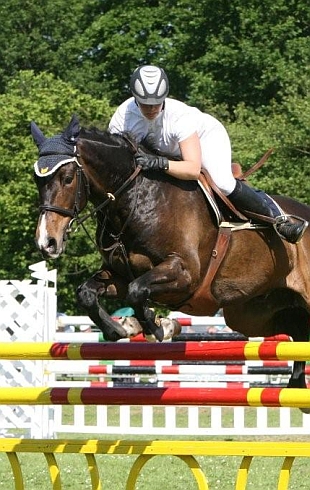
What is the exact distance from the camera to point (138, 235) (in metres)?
6.95

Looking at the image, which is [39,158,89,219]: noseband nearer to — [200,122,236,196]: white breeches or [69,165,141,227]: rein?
[69,165,141,227]: rein

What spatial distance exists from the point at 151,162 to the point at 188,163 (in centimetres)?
23

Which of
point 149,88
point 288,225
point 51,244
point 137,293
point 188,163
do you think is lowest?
point 288,225

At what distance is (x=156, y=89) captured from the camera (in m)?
6.86

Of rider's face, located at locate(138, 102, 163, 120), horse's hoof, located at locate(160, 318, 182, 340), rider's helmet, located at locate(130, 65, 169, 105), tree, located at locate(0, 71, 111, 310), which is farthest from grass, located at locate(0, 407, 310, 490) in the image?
tree, located at locate(0, 71, 111, 310)

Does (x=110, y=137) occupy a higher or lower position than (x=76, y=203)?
higher

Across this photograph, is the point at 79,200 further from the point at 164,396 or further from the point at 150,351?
the point at 164,396

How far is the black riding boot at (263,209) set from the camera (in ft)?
24.7

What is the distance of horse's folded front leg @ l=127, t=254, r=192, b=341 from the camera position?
6.64 meters

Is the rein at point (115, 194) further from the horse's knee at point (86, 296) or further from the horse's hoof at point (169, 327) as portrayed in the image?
the horse's hoof at point (169, 327)

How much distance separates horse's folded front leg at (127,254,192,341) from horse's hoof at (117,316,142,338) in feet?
0.36

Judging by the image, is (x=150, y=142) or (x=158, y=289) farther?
(x=150, y=142)

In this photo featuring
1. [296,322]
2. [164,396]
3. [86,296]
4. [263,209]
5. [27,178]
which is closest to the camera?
[164,396]

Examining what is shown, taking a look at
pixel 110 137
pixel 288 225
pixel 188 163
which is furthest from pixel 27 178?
pixel 188 163
